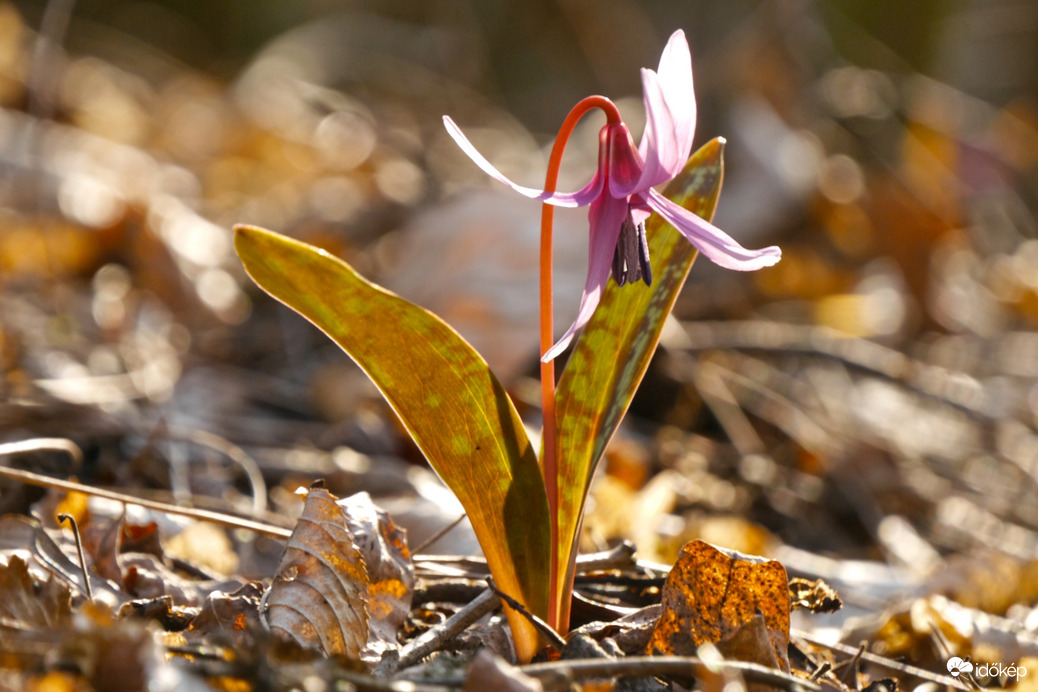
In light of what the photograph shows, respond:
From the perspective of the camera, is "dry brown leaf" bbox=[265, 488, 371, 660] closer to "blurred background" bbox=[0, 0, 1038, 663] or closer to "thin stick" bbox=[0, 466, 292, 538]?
"thin stick" bbox=[0, 466, 292, 538]

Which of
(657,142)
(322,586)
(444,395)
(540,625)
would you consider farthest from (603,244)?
(322,586)

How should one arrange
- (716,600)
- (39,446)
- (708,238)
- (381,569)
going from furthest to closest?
1. (39,446)
2. (381,569)
3. (716,600)
4. (708,238)

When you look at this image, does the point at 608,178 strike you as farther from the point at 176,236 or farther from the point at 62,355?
the point at 176,236

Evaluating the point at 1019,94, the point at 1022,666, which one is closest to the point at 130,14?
the point at 1019,94

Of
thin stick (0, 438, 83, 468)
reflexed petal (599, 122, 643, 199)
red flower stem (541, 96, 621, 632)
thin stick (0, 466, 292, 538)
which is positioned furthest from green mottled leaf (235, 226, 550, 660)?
thin stick (0, 438, 83, 468)

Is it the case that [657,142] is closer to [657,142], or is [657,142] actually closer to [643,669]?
[657,142]

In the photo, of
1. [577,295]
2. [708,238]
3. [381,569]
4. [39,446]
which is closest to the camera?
[708,238]

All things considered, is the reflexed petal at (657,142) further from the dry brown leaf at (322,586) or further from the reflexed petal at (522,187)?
the dry brown leaf at (322,586)
